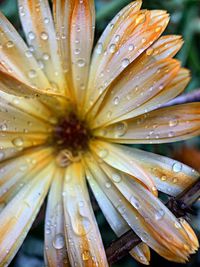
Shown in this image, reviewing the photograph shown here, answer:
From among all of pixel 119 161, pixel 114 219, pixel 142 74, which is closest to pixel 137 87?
pixel 142 74

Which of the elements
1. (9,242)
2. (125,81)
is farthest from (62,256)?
(125,81)

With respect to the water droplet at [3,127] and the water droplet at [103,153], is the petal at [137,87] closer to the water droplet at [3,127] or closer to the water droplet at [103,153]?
the water droplet at [103,153]

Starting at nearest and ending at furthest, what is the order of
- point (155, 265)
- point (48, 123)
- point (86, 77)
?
point (86, 77) → point (48, 123) → point (155, 265)

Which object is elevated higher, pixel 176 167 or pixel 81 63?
pixel 81 63

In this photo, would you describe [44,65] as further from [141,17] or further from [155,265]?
[155,265]

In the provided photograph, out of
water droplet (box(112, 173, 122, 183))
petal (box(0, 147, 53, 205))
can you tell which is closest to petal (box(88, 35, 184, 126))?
water droplet (box(112, 173, 122, 183))

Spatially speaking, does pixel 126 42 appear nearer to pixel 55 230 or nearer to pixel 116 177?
pixel 116 177

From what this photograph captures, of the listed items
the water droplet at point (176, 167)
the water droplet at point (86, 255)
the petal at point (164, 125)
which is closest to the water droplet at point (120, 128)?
the petal at point (164, 125)
